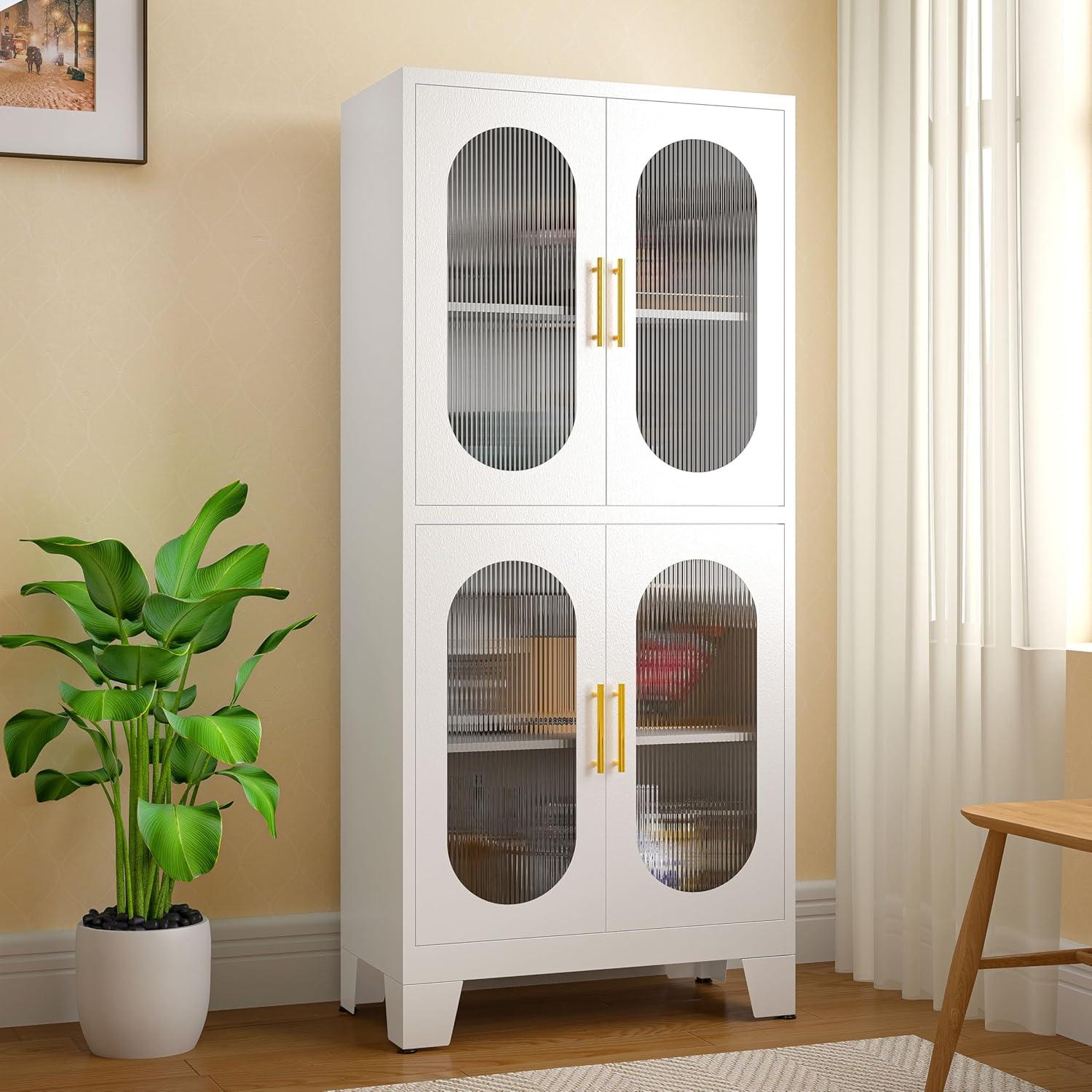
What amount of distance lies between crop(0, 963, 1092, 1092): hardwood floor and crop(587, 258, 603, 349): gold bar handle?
1405mm

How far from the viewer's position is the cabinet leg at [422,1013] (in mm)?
2865

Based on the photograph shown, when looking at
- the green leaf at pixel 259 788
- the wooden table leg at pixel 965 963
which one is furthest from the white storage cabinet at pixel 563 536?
the wooden table leg at pixel 965 963

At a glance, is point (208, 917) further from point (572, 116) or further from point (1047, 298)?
point (1047, 298)

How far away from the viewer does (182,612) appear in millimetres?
2801

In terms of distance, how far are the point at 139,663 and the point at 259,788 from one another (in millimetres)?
333

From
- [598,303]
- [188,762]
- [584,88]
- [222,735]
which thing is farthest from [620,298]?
[188,762]

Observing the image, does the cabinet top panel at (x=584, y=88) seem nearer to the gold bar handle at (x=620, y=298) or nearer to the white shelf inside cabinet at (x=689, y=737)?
the gold bar handle at (x=620, y=298)

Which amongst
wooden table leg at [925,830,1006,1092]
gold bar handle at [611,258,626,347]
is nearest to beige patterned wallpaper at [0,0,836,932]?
gold bar handle at [611,258,626,347]

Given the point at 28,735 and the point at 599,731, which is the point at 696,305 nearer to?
the point at 599,731

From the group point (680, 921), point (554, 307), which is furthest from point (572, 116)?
point (680, 921)

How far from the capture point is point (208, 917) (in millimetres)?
3193

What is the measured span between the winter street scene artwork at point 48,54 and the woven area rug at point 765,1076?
207 cm

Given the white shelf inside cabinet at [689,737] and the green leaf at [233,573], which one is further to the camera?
the white shelf inside cabinet at [689,737]

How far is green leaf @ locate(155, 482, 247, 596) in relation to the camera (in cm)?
289
